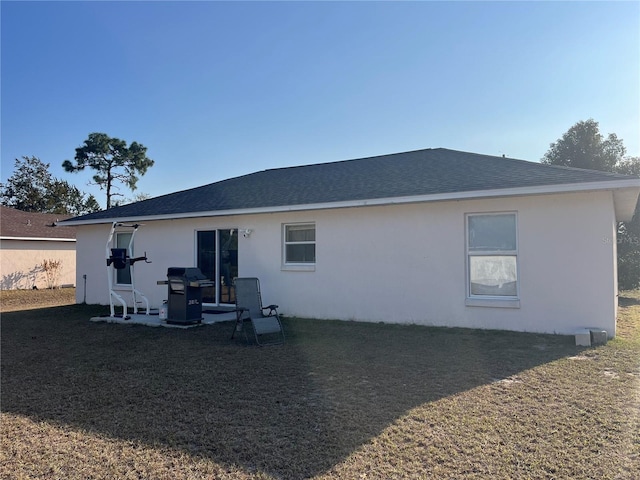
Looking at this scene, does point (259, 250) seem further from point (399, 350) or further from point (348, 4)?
point (348, 4)

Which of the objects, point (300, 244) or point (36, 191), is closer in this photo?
point (300, 244)

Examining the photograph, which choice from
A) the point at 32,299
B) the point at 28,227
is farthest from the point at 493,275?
the point at 28,227

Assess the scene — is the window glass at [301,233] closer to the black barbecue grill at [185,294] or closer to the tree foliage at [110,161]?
the black barbecue grill at [185,294]

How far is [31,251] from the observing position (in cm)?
2017

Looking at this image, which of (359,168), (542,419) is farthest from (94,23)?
(542,419)

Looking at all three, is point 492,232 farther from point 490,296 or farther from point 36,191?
point 36,191

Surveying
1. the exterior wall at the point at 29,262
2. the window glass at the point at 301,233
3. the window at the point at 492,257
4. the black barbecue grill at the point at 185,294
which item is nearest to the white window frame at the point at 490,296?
the window at the point at 492,257

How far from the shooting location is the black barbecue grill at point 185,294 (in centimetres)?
910

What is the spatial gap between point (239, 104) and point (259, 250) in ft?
18.5

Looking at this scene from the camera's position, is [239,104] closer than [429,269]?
No

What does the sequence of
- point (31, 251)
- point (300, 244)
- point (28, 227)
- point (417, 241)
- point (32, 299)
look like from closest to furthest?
point (417, 241)
point (300, 244)
point (32, 299)
point (31, 251)
point (28, 227)

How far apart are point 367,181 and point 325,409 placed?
699 centimetres

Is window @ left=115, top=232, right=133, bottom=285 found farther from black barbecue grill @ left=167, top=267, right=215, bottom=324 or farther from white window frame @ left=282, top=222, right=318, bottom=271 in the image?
white window frame @ left=282, top=222, right=318, bottom=271

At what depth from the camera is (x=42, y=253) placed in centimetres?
2062
